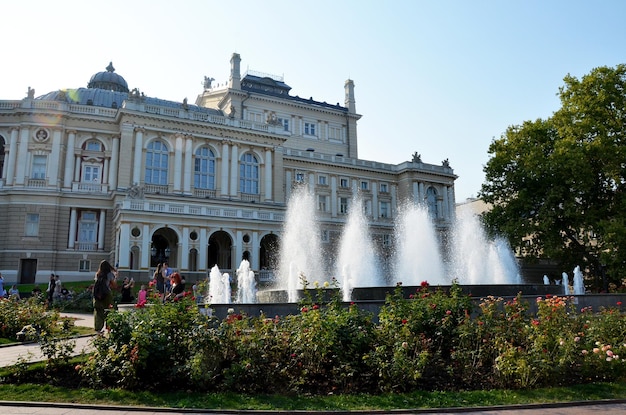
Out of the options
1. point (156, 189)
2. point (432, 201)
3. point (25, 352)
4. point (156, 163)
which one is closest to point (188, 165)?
point (156, 163)

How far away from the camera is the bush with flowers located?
8.68m

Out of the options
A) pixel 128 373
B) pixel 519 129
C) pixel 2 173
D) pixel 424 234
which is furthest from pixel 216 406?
pixel 2 173

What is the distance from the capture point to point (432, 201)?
65.2m

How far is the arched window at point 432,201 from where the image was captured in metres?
64.5

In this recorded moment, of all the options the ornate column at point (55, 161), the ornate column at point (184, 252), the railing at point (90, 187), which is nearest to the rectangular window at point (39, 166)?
the ornate column at point (55, 161)

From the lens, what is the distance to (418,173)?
64375 mm

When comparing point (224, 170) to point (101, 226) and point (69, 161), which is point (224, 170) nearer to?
point (101, 226)

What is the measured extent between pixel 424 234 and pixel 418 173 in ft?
110

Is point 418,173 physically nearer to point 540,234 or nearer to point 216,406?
point 540,234

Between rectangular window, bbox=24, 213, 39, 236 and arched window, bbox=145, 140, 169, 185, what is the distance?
10076 millimetres

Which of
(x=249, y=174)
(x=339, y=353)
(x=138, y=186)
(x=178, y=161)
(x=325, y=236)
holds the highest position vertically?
(x=178, y=161)

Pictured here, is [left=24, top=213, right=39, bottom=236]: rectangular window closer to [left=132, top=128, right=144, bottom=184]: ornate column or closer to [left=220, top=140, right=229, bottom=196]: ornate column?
[left=132, top=128, right=144, bottom=184]: ornate column

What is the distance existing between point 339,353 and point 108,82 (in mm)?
59815

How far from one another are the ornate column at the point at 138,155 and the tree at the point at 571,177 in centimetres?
3198
